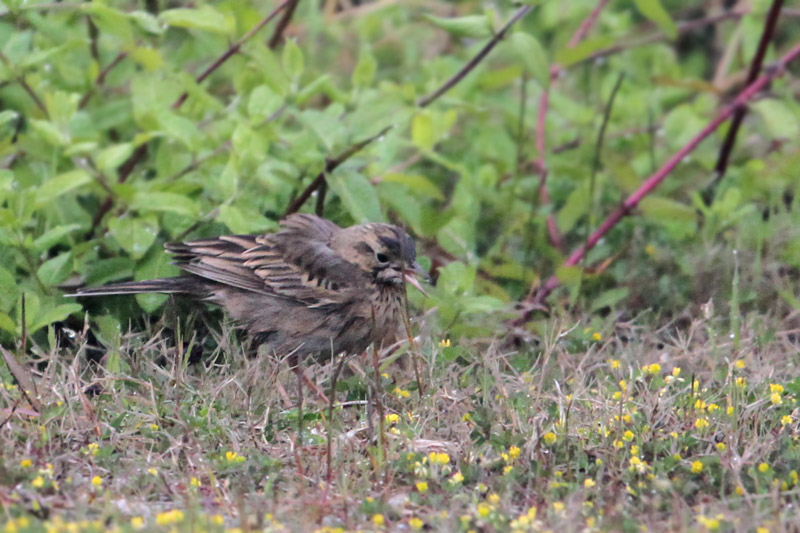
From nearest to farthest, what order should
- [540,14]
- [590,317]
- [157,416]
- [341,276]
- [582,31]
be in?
[157,416] → [341,276] → [590,317] → [582,31] → [540,14]

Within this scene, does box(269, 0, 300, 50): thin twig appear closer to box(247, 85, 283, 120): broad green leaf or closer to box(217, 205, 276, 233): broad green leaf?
box(247, 85, 283, 120): broad green leaf

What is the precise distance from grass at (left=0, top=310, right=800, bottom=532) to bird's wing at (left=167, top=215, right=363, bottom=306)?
0.49 meters

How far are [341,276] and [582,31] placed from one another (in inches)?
121

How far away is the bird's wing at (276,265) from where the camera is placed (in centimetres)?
570

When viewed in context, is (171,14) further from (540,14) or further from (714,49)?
(714,49)

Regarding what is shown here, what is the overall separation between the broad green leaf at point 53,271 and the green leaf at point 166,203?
469 mm

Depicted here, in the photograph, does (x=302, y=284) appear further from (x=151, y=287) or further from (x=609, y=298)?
(x=609, y=298)

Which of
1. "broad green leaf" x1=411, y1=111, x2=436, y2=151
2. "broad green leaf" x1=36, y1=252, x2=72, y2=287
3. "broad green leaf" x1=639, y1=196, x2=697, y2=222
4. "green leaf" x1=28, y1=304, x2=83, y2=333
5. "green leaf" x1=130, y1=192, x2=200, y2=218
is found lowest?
"broad green leaf" x1=639, y1=196, x2=697, y2=222

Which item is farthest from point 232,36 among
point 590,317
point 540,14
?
point 540,14

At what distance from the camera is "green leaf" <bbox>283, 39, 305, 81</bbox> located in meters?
6.26

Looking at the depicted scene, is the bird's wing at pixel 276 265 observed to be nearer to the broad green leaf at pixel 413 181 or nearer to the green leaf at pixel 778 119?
the broad green leaf at pixel 413 181

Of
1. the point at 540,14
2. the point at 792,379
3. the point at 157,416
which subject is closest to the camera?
the point at 157,416

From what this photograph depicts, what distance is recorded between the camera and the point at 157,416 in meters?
4.52

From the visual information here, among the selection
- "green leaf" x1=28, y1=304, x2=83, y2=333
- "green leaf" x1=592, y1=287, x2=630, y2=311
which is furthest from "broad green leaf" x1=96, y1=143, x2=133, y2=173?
"green leaf" x1=592, y1=287, x2=630, y2=311
